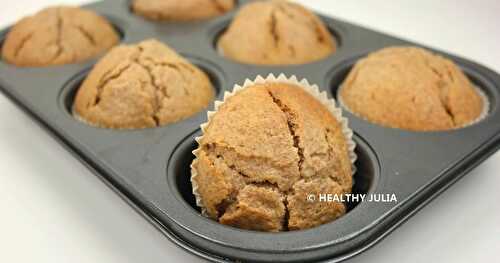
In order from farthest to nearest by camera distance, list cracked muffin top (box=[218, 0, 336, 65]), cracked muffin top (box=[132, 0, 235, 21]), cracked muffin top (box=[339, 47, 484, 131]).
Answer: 1. cracked muffin top (box=[132, 0, 235, 21])
2. cracked muffin top (box=[218, 0, 336, 65])
3. cracked muffin top (box=[339, 47, 484, 131])

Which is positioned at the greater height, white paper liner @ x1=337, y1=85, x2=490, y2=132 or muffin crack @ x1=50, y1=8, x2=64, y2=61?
white paper liner @ x1=337, y1=85, x2=490, y2=132

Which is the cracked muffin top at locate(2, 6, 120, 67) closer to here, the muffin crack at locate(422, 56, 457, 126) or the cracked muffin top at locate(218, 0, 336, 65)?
the cracked muffin top at locate(218, 0, 336, 65)

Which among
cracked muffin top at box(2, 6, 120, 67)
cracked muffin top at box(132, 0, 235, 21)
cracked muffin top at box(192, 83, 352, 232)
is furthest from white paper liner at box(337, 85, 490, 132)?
cracked muffin top at box(2, 6, 120, 67)

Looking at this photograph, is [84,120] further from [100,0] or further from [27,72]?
[100,0]

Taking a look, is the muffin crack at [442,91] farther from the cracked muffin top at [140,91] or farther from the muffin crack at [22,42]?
the muffin crack at [22,42]

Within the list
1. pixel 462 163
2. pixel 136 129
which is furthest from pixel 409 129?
pixel 136 129

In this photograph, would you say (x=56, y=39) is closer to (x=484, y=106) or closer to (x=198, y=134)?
(x=198, y=134)

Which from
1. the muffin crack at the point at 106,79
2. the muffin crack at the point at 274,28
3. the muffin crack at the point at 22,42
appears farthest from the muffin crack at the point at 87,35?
the muffin crack at the point at 274,28
